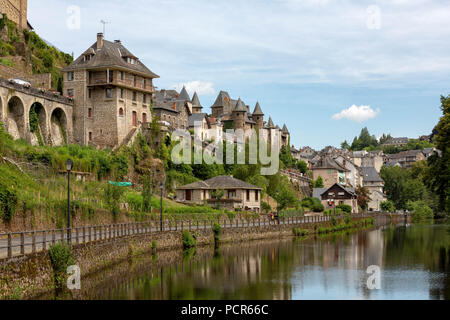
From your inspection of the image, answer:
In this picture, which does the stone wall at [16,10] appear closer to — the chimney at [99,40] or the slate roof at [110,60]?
the slate roof at [110,60]

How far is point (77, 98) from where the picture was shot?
60.4m

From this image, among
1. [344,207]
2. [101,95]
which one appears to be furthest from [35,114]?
[344,207]

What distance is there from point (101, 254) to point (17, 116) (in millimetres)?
27468

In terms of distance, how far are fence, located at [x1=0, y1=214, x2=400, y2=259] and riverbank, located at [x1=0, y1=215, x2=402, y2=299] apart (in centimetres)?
40

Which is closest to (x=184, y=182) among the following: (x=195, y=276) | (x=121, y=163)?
(x=121, y=163)

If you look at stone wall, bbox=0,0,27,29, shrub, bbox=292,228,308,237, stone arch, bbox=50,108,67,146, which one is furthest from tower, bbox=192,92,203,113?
shrub, bbox=292,228,308,237

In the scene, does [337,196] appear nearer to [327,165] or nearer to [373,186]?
[327,165]

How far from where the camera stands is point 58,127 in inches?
2298

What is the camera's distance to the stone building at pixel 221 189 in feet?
195

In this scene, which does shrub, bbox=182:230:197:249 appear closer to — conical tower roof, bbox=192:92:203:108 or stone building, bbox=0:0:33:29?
stone building, bbox=0:0:33:29

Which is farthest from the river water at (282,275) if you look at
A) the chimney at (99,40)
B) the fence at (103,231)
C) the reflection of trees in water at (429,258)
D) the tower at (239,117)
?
the tower at (239,117)

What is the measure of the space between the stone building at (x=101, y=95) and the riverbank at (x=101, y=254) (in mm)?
18986

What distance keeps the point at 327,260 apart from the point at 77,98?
35554 mm
